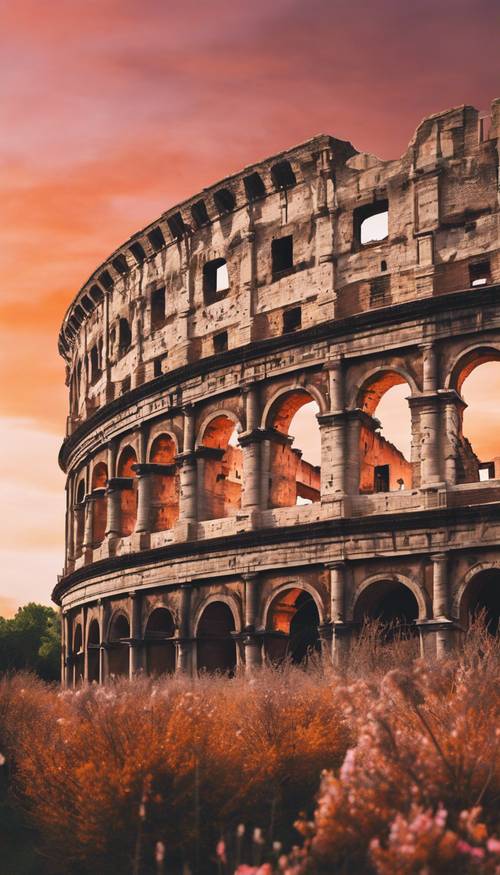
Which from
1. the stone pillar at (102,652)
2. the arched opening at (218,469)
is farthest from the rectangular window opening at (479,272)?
the stone pillar at (102,652)

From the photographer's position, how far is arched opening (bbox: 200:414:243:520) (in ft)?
82.2

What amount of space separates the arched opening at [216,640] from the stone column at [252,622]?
1572 millimetres

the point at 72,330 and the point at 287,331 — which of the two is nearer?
the point at 287,331

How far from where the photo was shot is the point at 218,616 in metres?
24.4

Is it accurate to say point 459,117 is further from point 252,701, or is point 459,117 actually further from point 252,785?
point 252,785

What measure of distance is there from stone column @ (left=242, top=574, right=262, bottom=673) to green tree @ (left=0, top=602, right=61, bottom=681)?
94.5ft

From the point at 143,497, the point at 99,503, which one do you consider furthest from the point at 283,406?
the point at 99,503

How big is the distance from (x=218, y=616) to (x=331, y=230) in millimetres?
9105

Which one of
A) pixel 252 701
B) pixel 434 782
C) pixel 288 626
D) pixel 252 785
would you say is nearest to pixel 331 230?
pixel 288 626

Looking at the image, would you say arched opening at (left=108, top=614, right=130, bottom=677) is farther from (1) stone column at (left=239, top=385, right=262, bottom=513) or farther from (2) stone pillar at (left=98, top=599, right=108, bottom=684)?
(1) stone column at (left=239, top=385, right=262, bottom=513)

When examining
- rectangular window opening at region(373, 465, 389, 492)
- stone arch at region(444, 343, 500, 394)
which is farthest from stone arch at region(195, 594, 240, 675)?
stone arch at region(444, 343, 500, 394)

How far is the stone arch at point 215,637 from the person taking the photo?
2411 centimetres

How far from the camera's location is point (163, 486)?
27.1 metres

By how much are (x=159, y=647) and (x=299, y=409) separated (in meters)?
6.98
